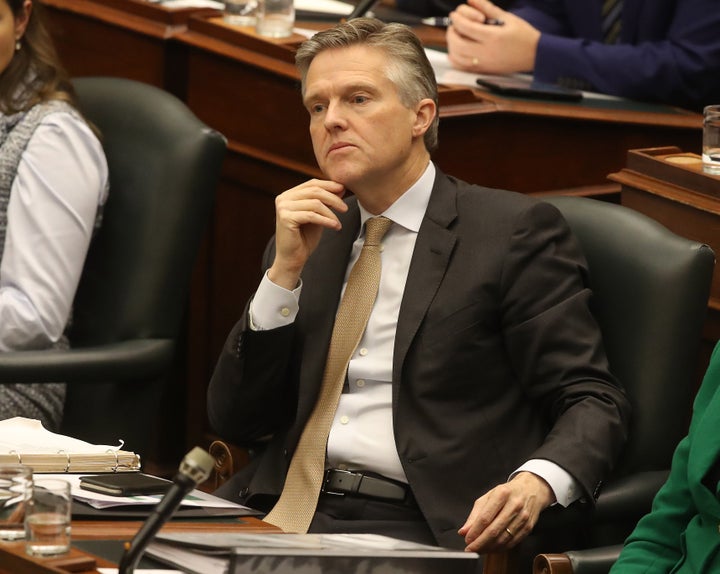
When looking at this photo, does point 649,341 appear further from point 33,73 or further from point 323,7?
point 323,7

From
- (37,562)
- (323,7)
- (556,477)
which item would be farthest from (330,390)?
(323,7)

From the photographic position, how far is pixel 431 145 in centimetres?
250

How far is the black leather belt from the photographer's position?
229 centimetres

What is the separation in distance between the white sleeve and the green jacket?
1324 millimetres

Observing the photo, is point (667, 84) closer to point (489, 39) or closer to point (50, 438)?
point (489, 39)

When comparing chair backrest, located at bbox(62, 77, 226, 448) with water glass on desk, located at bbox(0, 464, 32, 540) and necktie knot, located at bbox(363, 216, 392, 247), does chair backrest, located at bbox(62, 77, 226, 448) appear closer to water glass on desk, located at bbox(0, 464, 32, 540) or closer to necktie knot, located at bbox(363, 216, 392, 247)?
necktie knot, located at bbox(363, 216, 392, 247)

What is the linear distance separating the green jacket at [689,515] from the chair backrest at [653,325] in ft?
1.01

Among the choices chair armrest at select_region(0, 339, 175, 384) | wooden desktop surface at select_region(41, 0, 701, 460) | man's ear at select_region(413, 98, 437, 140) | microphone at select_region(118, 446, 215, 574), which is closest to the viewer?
microphone at select_region(118, 446, 215, 574)

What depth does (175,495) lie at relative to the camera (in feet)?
4.54

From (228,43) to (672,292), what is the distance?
1.44 meters

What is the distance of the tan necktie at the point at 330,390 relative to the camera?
2336 millimetres

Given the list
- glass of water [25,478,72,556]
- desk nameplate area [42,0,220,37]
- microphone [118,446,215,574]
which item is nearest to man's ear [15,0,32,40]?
desk nameplate area [42,0,220,37]

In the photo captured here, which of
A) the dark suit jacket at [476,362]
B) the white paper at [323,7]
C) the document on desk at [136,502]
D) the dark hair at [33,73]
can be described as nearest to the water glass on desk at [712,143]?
the dark suit jacket at [476,362]

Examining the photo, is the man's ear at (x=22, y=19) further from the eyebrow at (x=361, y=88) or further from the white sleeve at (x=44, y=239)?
the eyebrow at (x=361, y=88)
